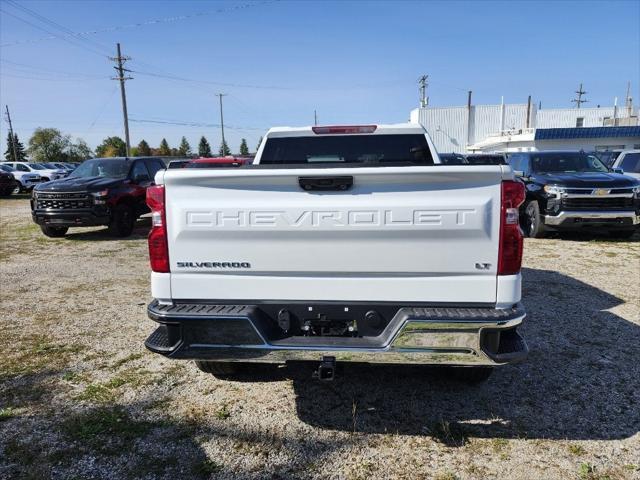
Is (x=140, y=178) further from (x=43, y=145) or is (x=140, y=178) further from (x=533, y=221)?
(x=43, y=145)

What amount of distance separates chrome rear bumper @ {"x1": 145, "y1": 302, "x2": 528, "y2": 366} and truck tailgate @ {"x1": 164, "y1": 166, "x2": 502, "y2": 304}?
130 millimetres

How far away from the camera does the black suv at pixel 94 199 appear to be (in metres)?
10.1

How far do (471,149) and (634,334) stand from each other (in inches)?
2036

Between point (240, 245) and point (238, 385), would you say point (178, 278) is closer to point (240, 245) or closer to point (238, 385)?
point (240, 245)

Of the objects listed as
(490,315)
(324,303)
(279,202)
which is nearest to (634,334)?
(490,315)

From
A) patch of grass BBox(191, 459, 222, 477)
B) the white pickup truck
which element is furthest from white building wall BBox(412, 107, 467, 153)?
patch of grass BBox(191, 459, 222, 477)

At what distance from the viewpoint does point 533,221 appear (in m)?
10.1

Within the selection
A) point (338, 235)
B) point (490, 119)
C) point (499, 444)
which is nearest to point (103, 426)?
point (338, 235)

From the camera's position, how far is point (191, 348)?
2773 millimetres

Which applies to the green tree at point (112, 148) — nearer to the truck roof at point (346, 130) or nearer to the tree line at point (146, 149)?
the tree line at point (146, 149)

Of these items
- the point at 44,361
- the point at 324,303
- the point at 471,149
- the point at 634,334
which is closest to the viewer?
the point at 324,303

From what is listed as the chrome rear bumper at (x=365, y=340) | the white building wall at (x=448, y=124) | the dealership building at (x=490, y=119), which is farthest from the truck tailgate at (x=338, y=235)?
the white building wall at (x=448, y=124)

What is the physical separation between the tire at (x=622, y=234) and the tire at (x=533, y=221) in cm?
163

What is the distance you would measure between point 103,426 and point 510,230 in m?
2.84
